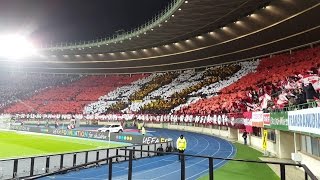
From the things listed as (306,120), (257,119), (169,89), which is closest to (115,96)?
(169,89)

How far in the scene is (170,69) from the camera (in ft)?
221

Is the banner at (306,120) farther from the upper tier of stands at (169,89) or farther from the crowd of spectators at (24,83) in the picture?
the crowd of spectators at (24,83)

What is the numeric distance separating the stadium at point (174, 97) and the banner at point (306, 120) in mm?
39

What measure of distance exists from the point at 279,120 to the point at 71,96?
59.8 metres

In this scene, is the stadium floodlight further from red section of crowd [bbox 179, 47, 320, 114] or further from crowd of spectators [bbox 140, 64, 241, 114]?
red section of crowd [bbox 179, 47, 320, 114]

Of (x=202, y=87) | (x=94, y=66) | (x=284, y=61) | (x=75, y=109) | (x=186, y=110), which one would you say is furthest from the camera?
(x=94, y=66)

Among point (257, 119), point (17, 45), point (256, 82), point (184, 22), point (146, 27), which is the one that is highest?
point (17, 45)

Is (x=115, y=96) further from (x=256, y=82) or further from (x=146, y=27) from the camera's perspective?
(x=256, y=82)

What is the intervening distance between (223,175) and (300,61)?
88.2 feet

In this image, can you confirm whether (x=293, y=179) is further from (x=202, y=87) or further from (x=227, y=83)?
(x=202, y=87)

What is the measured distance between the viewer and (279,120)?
16.9 metres

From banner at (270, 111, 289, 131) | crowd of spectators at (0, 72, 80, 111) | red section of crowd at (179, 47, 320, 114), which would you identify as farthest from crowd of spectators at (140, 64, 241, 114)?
banner at (270, 111, 289, 131)

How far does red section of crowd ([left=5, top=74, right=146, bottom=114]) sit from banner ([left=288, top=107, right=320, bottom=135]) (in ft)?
180

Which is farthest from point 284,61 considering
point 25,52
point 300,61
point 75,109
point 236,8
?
point 25,52
